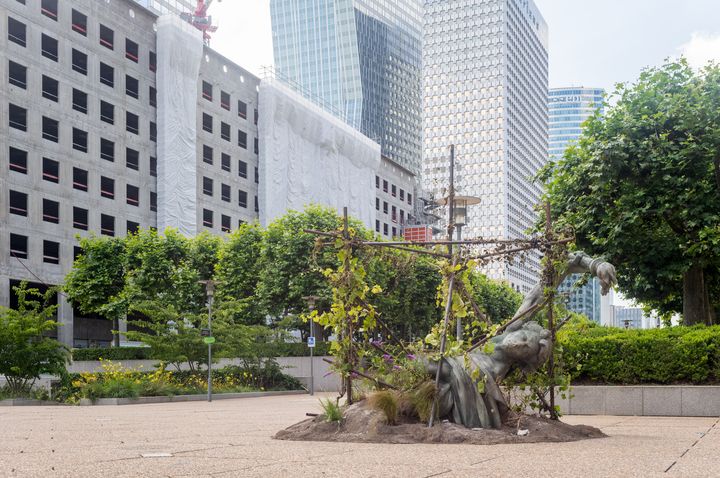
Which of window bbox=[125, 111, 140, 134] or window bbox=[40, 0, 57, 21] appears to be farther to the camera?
window bbox=[125, 111, 140, 134]

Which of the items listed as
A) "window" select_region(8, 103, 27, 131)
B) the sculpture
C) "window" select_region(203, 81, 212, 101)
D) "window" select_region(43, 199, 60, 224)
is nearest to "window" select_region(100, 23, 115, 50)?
"window" select_region(8, 103, 27, 131)

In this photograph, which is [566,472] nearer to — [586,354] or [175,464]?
[175,464]

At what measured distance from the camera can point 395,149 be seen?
196m

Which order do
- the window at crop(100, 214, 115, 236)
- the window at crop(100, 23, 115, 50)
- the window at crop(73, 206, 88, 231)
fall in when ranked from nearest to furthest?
the window at crop(73, 206, 88, 231), the window at crop(100, 214, 115, 236), the window at crop(100, 23, 115, 50)

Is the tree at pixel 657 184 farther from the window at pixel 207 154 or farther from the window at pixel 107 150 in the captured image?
the window at pixel 207 154

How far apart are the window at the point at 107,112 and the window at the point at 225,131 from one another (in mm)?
11903

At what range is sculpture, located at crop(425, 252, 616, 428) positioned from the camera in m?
12.2

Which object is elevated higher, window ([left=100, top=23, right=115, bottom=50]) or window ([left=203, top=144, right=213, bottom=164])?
window ([left=100, top=23, right=115, bottom=50])

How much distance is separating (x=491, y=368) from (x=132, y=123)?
5284 cm

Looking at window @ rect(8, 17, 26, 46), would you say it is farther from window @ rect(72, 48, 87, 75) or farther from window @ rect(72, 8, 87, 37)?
window @ rect(72, 8, 87, 37)

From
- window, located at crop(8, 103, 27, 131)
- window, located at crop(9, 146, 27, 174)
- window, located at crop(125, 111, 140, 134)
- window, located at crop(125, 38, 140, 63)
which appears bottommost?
window, located at crop(9, 146, 27, 174)

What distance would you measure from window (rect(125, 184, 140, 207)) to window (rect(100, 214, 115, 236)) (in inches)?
87.0

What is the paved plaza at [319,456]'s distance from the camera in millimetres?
7969

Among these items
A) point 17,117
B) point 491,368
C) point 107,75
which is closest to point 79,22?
point 107,75
